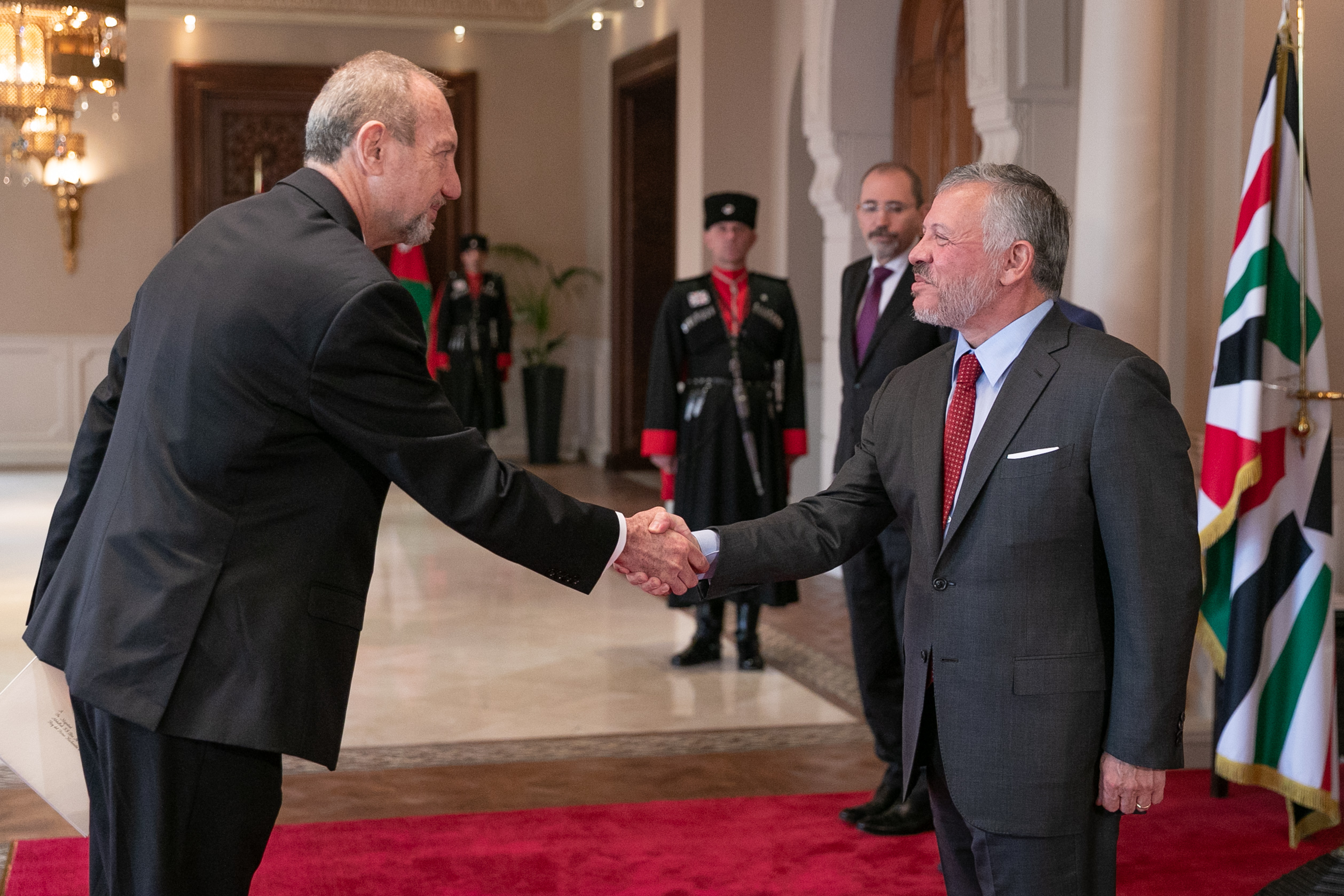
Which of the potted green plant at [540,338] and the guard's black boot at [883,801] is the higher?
the potted green plant at [540,338]

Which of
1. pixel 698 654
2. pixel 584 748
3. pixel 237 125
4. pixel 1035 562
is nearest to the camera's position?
pixel 1035 562

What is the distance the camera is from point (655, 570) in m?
2.28

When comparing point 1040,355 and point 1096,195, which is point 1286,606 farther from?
point 1040,355

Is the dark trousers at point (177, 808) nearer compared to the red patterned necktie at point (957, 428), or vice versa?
the dark trousers at point (177, 808)

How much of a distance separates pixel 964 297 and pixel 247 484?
0.99 m

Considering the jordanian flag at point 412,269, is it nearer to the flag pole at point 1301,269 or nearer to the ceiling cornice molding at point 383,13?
the ceiling cornice molding at point 383,13

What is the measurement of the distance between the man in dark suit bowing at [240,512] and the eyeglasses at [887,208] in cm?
192

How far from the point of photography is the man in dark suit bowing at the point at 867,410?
11.0 ft

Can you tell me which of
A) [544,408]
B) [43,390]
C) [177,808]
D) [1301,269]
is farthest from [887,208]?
[43,390]

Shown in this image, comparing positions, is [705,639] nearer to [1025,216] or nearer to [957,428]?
[957,428]

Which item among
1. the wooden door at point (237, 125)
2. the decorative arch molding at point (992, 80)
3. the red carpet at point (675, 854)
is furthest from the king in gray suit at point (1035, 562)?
the wooden door at point (237, 125)

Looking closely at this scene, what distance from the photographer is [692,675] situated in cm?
490

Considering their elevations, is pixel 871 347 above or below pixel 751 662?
above

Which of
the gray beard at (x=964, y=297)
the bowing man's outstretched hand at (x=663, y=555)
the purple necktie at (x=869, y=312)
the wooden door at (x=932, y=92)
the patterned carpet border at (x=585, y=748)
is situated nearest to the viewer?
the gray beard at (x=964, y=297)
